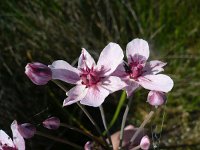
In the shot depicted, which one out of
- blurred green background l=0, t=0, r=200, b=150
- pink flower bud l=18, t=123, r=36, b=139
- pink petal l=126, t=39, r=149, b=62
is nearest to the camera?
pink flower bud l=18, t=123, r=36, b=139

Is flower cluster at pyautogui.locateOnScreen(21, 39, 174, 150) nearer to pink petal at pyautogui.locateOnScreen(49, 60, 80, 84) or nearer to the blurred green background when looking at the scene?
pink petal at pyautogui.locateOnScreen(49, 60, 80, 84)

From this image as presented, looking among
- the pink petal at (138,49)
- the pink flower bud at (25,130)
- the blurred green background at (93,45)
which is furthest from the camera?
the blurred green background at (93,45)

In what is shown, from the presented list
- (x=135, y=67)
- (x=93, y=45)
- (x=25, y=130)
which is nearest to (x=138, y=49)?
(x=135, y=67)

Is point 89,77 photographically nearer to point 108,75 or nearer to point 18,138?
point 108,75

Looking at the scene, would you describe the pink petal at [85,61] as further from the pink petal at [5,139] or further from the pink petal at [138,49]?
the pink petal at [5,139]

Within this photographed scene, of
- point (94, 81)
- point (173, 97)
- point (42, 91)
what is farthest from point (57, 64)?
point (173, 97)

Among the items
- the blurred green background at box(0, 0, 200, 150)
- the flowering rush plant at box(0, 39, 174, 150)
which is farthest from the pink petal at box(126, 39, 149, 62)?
the blurred green background at box(0, 0, 200, 150)

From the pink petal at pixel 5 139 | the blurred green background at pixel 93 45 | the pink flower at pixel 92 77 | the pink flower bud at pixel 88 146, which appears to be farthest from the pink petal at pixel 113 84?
the blurred green background at pixel 93 45
